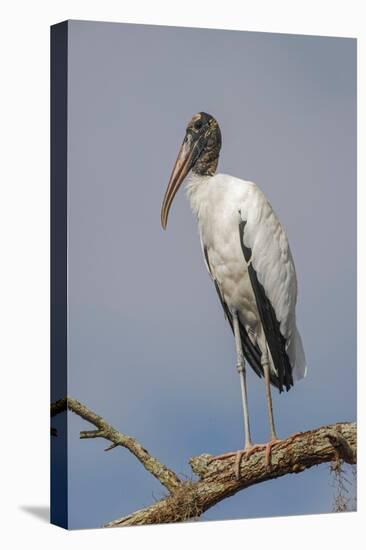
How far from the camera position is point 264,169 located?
1060cm

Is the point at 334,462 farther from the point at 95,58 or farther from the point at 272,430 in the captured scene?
the point at 95,58

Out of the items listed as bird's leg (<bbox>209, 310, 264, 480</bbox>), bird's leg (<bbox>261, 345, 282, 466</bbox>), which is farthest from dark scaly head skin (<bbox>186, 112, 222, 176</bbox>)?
bird's leg (<bbox>261, 345, 282, 466</bbox>)

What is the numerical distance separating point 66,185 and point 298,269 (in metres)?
1.86

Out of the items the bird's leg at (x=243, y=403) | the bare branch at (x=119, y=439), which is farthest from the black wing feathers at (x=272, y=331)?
the bare branch at (x=119, y=439)

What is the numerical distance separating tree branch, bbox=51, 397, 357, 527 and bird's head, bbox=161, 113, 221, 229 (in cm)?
142

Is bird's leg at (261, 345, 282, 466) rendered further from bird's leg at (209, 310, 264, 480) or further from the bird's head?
the bird's head

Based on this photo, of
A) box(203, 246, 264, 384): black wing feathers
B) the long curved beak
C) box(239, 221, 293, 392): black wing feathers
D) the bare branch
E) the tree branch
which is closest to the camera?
the bare branch

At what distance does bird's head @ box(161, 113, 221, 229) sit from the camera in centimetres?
1023

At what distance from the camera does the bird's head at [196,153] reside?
10.2 meters

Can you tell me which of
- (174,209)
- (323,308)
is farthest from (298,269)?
(174,209)

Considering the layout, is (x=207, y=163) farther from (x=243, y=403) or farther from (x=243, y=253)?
(x=243, y=403)

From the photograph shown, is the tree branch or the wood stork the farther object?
the wood stork

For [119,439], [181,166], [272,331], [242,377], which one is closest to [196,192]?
[181,166]

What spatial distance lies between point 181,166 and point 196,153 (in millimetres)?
147
